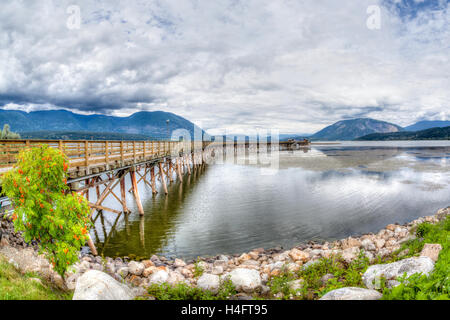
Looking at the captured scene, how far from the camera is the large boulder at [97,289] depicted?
472 centimetres

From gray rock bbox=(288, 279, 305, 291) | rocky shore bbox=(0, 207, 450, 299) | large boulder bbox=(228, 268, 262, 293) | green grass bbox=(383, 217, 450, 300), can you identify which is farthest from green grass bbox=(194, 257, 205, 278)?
green grass bbox=(383, 217, 450, 300)

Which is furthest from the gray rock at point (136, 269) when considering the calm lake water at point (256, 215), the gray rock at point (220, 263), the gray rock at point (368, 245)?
the gray rock at point (368, 245)

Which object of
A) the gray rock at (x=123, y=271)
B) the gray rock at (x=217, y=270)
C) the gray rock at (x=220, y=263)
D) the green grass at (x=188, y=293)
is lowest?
the gray rock at (x=220, y=263)

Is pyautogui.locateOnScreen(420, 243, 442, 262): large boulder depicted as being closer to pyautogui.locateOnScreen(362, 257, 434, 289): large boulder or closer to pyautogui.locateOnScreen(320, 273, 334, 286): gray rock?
pyautogui.locateOnScreen(362, 257, 434, 289): large boulder

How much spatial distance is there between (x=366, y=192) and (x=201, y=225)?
55.9 ft

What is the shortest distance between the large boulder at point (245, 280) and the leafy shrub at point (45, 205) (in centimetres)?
419

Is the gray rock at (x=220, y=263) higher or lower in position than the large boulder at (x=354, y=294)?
lower

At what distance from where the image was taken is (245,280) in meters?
6.95

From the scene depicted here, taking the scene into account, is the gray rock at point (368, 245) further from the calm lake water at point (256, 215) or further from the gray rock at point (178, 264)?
the gray rock at point (178, 264)

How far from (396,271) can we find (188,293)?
5054 millimetres
